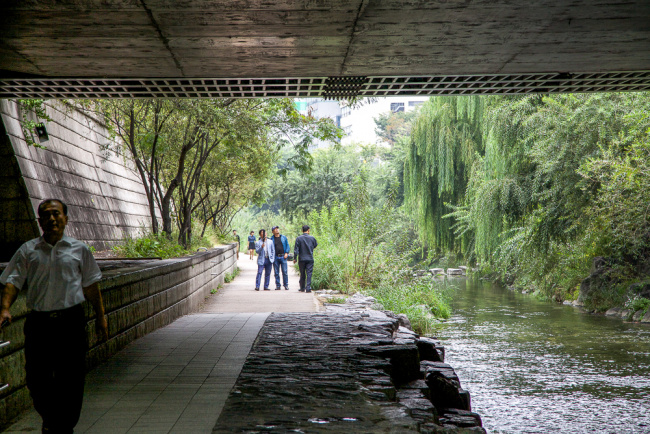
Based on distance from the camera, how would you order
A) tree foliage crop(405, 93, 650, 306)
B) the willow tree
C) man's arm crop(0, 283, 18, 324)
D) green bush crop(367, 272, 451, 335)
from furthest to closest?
1. the willow tree
2. tree foliage crop(405, 93, 650, 306)
3. green bush crop(367, 272, 451, 335)
4. man's arm crop(0, 283, 18, 324)

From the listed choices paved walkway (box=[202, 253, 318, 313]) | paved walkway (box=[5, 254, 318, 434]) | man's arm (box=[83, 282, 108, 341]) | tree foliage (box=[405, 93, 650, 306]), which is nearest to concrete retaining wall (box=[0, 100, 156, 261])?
paved walkway (box=[202, 253, 318, 313])

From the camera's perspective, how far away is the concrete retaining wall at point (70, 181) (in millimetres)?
10297

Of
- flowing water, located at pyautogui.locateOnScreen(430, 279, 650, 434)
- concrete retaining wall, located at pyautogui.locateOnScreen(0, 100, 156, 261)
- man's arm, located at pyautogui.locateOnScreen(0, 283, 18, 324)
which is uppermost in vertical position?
concrete retaining wall, located at pyautogui.locateOnScreen(0, 100, 156, 261)

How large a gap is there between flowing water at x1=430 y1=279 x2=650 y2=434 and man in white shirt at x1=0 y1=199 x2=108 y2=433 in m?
5.45

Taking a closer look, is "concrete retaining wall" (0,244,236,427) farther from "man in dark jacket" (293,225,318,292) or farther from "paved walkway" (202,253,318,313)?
"man in dark jacket" (293,225,318,292)

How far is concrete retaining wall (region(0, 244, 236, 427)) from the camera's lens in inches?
171

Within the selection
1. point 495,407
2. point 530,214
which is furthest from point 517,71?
point 530,214

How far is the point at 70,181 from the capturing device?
516 inches

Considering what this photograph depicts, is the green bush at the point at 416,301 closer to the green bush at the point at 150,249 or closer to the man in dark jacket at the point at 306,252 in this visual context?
the man in dark jacket at the point at 306,252

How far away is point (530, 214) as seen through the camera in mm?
18359

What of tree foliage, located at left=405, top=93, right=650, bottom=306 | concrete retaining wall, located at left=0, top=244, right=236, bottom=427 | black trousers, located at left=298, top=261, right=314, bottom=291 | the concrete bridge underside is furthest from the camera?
black trousers, located at left=298, top=261, right=314, bottom=291

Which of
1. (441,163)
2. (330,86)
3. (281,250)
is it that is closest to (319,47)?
(330,86)

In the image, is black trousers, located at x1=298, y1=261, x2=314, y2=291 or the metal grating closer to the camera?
the metal grating

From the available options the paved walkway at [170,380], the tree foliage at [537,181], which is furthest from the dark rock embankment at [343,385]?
the tree foliage at [537,181]
